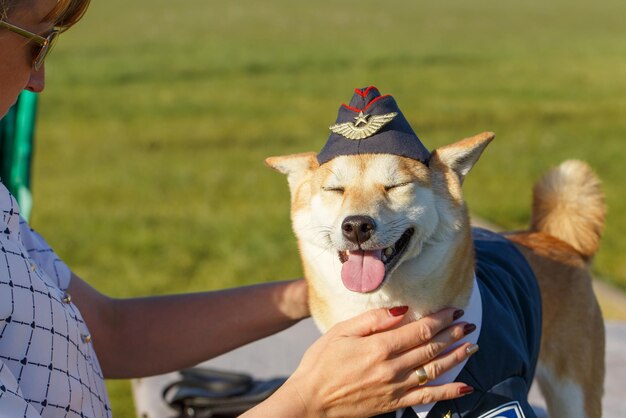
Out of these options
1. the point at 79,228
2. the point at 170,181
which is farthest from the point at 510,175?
the point at 79,228

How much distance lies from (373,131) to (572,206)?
3.58 ft

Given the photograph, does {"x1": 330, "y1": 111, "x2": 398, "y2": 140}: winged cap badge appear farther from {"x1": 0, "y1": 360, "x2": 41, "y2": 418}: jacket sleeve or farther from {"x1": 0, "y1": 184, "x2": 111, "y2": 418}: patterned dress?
{"x1": 0, "y1": 360, "x2": 41, "y2": 418}: jacket sleeve

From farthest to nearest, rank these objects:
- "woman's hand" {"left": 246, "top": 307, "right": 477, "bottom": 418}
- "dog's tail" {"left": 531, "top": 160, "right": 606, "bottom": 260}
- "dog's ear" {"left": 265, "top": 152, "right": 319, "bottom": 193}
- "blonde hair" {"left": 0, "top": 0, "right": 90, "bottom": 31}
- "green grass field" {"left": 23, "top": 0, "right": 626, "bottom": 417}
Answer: "green grass field" {"left": 23, "top": 0, "right": 626, "bottom": 417} < "dog's tail" {"left": 531, "top": 160, "right": 606, "bottom": 260} < "dog's ear" {"left": 265, "top": 152, "right": 319, "bottom": 193} < "woman's hand" {"left": 246, "top": 307, "right": 477, "bottom": 418} < "blonde hair" {"left": 0, "top": 0, "right": 90, "bottom": 31}

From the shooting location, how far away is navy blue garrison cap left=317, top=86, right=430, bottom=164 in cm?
194

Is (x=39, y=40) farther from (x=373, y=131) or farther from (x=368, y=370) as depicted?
(x=368, y=370)

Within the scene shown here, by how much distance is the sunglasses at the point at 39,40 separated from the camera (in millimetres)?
1584

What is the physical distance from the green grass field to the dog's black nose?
7.64ft

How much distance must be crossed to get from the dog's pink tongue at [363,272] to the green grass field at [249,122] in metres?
2.26

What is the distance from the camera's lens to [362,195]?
194 cm

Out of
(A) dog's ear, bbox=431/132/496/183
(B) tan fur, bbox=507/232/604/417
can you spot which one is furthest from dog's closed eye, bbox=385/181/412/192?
(B) tan fur, bbox=507/232/604/417

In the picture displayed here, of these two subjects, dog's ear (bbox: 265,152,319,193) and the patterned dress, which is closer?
the patterned dress

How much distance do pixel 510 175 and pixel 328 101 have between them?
Answer: 184 inches

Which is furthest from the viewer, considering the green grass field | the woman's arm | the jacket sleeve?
the green grass field

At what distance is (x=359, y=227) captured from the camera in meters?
1.85
